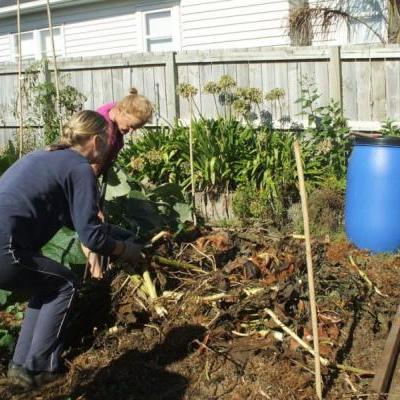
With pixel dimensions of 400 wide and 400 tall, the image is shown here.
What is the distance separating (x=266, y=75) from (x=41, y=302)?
583 cm

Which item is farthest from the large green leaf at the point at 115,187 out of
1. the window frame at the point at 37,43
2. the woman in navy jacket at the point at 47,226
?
the window frame at the point at 37,43

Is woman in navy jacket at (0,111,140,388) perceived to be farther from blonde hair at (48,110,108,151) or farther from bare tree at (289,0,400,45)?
bare tree at (289,0,400,45)

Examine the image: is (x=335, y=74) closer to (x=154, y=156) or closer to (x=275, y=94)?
(x=275, y=94)

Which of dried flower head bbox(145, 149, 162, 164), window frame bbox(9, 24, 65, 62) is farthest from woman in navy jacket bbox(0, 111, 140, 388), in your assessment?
window frame bbox(9, 24, 65, 62)

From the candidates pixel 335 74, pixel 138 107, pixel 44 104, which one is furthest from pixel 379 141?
pixel 44 104

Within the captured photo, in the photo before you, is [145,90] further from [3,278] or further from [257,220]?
[3,278]

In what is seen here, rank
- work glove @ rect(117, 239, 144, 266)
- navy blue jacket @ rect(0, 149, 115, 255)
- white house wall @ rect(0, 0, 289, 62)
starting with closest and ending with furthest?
navy blue jacket @ rect(0, 149, 115, 255) < work glove @ rect(117, 239, 144, 266) < white house wall @ rect(0, 0, 289, 62)

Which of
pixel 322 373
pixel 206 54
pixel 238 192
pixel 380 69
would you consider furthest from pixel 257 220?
pixel 322 373

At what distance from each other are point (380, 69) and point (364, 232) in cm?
252

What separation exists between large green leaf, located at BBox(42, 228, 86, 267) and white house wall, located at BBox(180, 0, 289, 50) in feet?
33.1

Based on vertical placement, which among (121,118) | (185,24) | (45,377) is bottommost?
(45,377)

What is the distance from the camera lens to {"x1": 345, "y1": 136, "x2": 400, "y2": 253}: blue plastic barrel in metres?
6.16

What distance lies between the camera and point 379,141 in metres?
6.17

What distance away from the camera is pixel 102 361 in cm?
401
